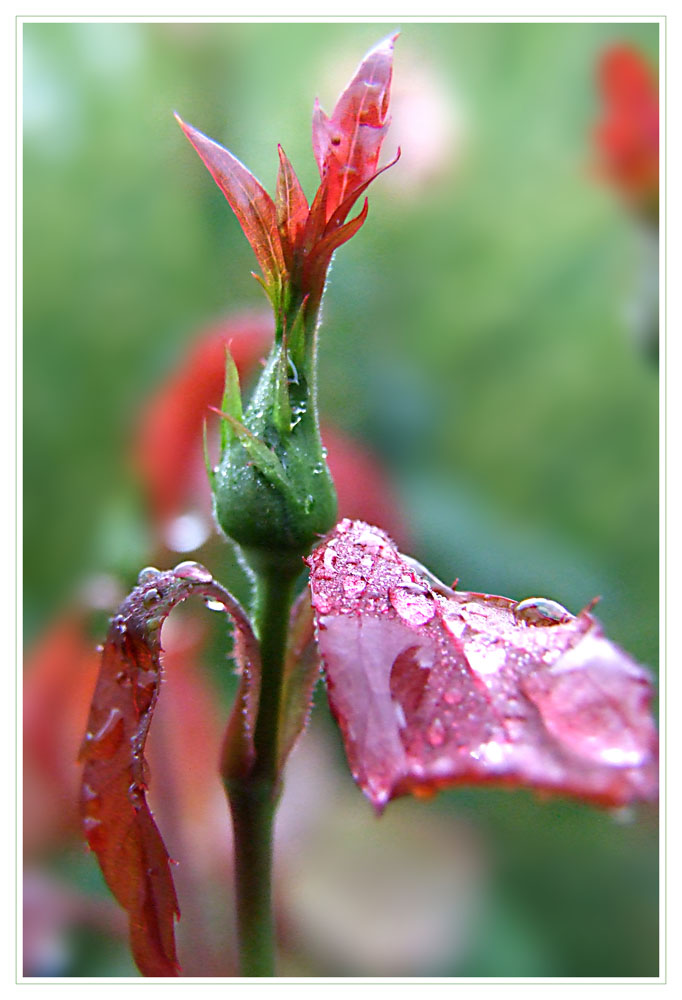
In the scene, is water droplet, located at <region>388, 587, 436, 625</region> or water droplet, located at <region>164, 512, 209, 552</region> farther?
water droplet, located at <region>164, 512, 209, 552</region>

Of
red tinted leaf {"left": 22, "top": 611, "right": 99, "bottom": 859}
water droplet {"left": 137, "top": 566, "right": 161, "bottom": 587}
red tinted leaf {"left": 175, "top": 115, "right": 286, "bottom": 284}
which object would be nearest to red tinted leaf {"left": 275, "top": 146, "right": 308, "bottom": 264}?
red tinted leaf {"left": 175, "top": 115, "right": 286, "bottom": 284}

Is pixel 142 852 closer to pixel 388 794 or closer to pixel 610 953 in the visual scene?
pixel 388 794

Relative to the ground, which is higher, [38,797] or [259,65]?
[259,65]

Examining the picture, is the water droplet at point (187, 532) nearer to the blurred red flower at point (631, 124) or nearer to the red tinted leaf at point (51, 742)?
the red tinted leaf at point (51, 742)

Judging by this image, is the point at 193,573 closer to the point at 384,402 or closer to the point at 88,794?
the point at 88,794

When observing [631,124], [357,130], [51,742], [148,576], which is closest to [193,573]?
[148,576]

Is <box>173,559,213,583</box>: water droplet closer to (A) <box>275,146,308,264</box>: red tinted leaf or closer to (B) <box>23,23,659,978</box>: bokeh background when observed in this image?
(A) <box>275,146,308,264</box>: red tinted leaf
